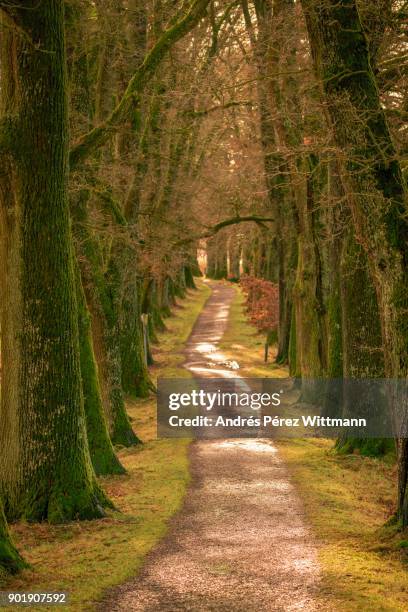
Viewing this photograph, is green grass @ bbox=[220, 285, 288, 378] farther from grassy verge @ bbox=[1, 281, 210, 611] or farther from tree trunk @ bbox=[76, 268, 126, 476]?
tree trunk @ bbox=[76, 268, 126, 476]

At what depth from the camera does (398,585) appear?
926 centimetres

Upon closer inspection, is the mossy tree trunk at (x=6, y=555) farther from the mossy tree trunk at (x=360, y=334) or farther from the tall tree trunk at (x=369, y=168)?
the mossy tree trunk at (x=360, y=334)

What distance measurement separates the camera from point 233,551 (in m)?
10.8

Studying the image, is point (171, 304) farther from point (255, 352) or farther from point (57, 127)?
point (57, 127)

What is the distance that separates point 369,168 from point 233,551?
490cm

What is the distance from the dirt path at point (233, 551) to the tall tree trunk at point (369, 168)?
188 cm

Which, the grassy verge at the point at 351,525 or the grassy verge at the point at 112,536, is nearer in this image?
the grassy verge at the point at 351,525

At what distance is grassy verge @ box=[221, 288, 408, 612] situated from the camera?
8945 millimetres

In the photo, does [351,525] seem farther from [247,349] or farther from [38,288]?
[247,349]

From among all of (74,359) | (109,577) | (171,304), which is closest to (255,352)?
(171,304)

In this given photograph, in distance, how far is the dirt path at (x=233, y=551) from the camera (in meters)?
8.78

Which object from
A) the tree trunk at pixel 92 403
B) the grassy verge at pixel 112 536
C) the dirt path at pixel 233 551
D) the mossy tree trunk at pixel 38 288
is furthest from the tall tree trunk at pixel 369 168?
the tree trunk at pixel 92 403

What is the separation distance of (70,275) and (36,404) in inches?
74.3

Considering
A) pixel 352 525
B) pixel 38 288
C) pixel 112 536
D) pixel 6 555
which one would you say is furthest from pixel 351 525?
pixel 38 288
